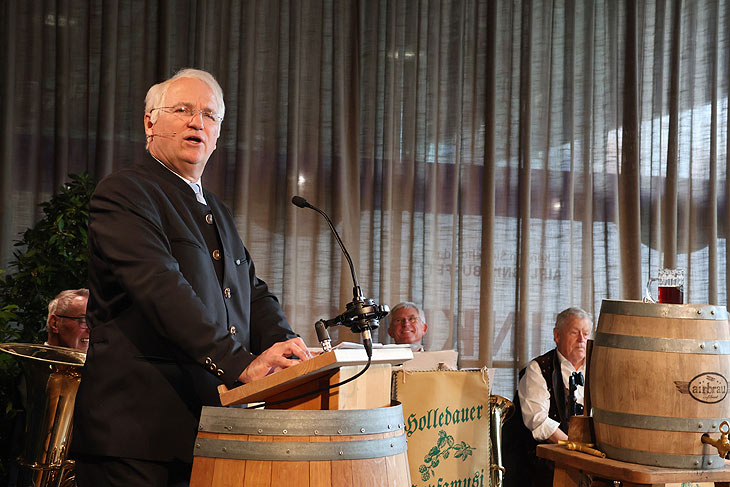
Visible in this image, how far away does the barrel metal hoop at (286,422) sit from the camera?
1.45 meters

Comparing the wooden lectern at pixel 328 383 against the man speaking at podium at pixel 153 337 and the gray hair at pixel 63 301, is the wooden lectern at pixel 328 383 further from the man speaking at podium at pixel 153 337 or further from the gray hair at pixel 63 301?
the gray hair at pixel 63 301

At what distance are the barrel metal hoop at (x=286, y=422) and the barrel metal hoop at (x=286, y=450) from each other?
0.02 metres

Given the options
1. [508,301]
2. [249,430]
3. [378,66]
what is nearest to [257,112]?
[378,66]

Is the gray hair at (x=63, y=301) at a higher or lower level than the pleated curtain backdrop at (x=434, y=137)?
lower

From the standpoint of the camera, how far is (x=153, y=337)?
1.75 meters

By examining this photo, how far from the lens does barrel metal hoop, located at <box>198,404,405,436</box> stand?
145cm

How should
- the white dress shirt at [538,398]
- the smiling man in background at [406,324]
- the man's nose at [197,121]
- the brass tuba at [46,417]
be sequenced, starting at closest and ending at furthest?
the man's nose at [197,121], the brass tuba at [46,417], the white dress shirt at [538,398], the smiling man in background at [406,324]

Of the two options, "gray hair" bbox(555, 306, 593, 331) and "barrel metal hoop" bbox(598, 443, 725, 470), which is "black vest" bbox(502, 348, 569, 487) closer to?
"gray hair" bbox(555, 306, 593, 331)

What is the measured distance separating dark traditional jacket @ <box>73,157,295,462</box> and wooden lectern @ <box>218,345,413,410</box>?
0.10 meters

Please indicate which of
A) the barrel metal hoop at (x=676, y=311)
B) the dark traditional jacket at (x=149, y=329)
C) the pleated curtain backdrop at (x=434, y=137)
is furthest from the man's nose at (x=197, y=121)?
the pleated curtain backdrop at (x=434, y=137)

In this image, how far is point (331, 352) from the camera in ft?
4.56

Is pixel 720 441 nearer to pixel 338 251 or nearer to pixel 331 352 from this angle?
pixel 331 352

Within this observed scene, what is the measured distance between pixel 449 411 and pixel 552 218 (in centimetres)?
254

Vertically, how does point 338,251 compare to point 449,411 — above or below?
above
